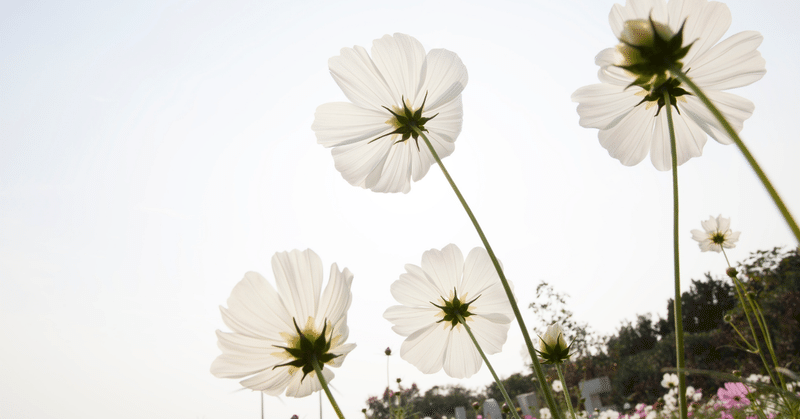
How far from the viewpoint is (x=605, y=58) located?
18.3 inches

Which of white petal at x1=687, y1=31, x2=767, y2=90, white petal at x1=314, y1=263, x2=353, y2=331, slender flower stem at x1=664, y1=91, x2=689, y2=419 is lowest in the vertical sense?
slender flower stem at x1=664, y1=91, x2=689, y2=419

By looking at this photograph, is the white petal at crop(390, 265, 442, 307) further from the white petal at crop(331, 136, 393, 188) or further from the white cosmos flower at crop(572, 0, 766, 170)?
the white cosmos flower at crop(572, 0, 766, 170)

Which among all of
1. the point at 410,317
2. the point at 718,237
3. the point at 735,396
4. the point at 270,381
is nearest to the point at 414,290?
the point at 410,317

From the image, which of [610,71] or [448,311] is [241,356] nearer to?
[448,311]

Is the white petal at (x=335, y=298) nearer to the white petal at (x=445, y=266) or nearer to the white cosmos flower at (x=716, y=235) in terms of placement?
the white petal at (x=445, y=266)

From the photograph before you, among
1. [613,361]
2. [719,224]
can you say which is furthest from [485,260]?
[613,361]

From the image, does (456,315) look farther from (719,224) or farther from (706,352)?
(706,352)

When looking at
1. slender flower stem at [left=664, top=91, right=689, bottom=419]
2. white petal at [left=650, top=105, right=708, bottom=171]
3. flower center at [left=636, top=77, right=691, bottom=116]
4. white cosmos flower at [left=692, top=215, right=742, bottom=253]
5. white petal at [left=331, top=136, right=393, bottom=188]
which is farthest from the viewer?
white cosmos flower at [left=692, top=215, right=742, bottom=253]

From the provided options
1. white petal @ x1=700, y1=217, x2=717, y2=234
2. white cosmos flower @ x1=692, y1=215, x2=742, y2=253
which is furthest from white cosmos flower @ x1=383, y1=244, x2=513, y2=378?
white petal @ x1=700, y1=217, x2=717, y2=234

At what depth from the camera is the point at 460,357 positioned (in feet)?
2.38

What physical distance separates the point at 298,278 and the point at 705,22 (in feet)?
1.60

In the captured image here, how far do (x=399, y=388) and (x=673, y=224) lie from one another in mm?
2439

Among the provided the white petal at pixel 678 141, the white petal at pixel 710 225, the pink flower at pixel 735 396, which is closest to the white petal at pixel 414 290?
the white petal at pixel 678 141

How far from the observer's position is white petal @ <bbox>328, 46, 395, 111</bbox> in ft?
2.07
